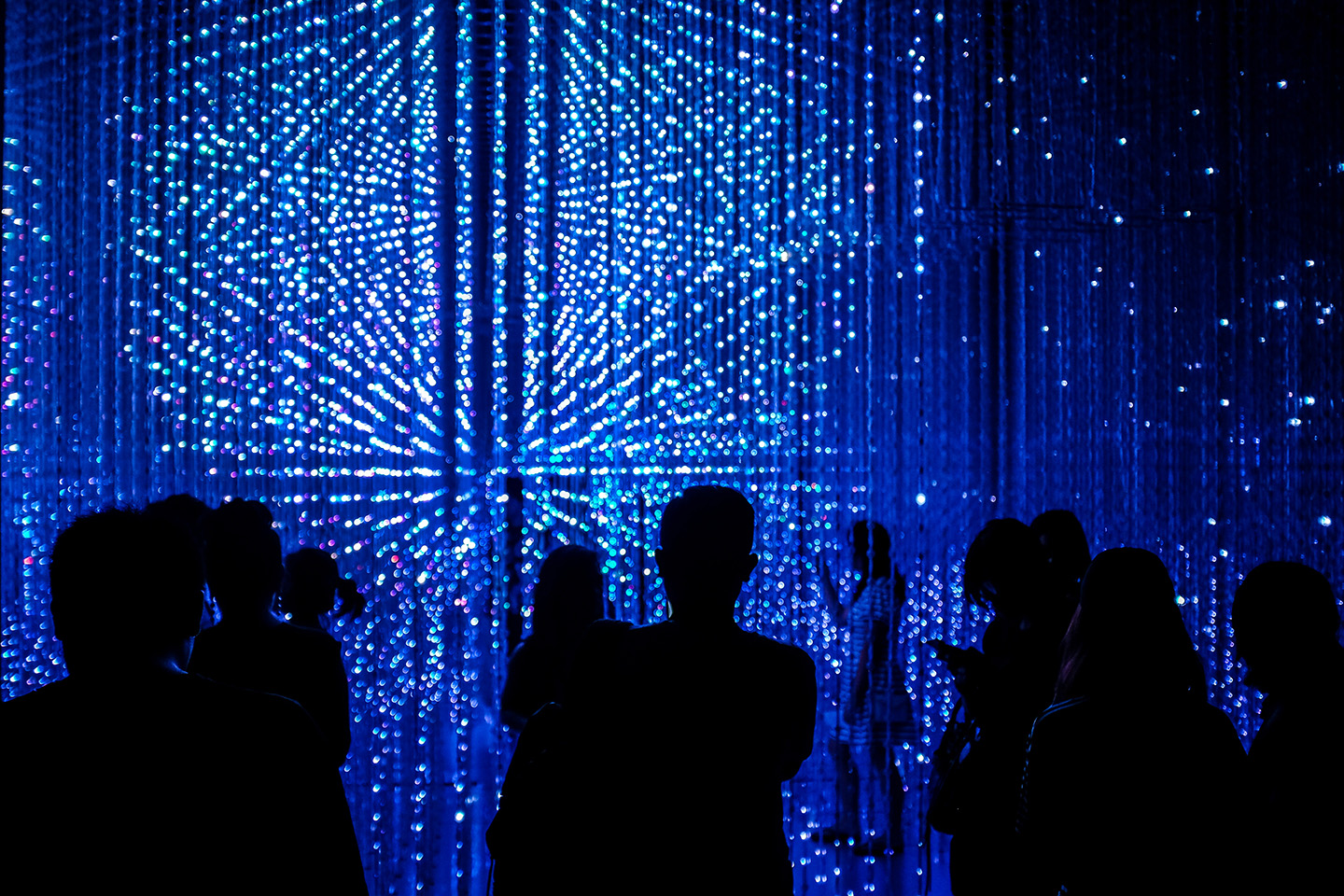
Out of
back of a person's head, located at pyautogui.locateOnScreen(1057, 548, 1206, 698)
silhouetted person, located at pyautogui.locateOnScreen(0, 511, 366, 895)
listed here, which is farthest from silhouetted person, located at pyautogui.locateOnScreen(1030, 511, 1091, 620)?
silhouetted person, located at pyautogui.locateOnScreen(0, 511, 366, 895)

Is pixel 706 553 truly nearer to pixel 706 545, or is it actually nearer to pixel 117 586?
pixel 706 545

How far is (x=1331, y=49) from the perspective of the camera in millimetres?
4117

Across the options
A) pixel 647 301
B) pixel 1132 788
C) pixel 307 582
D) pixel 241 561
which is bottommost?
pixel 1132 788

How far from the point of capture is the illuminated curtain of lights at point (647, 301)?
3672mm

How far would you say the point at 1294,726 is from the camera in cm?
156

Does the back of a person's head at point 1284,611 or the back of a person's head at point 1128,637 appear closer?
the back of a person's head at point 1128,637

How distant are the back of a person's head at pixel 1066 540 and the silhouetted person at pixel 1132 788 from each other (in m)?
1.10

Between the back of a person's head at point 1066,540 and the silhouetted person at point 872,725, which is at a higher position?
the back of a person's head at point 1066,540

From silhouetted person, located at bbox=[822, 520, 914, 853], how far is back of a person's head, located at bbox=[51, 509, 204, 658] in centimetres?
262

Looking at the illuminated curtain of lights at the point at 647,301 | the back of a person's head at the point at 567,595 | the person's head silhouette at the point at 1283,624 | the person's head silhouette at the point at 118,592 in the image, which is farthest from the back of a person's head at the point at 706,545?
the illuminated curtain of lights at the point at 647,301

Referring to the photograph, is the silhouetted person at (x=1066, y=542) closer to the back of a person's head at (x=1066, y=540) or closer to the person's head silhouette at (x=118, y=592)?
the back of a person's head at (x=1066, y=540)

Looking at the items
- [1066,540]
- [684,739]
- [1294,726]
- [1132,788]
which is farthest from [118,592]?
[1066,540]

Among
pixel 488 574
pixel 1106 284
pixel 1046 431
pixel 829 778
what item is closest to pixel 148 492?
pixel 488 574

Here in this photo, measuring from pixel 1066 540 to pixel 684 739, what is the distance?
160 centimetres
